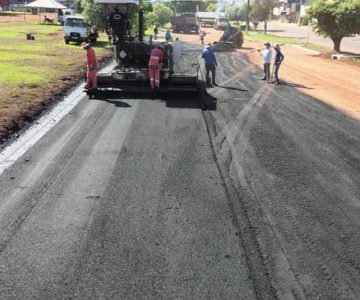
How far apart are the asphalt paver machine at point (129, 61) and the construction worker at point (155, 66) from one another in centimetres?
34

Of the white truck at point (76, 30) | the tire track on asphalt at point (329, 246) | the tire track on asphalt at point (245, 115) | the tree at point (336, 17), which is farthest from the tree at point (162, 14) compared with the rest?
the tire track on asphalt at point (329, 246)

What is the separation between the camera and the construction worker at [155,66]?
16406mm

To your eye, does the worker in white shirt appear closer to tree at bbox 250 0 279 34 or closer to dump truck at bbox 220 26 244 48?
dump truck at bbox 220 26 244 48

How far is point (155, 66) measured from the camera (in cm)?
1641

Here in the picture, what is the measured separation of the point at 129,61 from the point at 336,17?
20002 millimetres

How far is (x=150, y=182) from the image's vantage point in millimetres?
8773

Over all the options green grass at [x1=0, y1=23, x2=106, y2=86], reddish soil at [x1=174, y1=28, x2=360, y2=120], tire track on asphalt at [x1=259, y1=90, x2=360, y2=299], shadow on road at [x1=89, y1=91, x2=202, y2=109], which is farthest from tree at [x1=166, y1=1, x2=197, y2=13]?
tire track on asphalt at [x1=259, y1=90, x2=360, y2=299]

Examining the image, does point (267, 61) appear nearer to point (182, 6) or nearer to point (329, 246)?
point (329, 246)

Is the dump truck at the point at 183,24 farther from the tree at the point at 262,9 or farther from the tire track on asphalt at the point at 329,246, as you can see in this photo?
the tire track on asphalt at the point at 329,246

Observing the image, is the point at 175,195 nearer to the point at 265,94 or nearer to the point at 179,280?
the point at 179,280

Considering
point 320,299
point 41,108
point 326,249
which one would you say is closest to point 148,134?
point 41,108

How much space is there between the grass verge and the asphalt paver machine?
6.87 feet

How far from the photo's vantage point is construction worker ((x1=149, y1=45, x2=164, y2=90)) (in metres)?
16.4

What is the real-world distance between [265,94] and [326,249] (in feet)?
40.9
